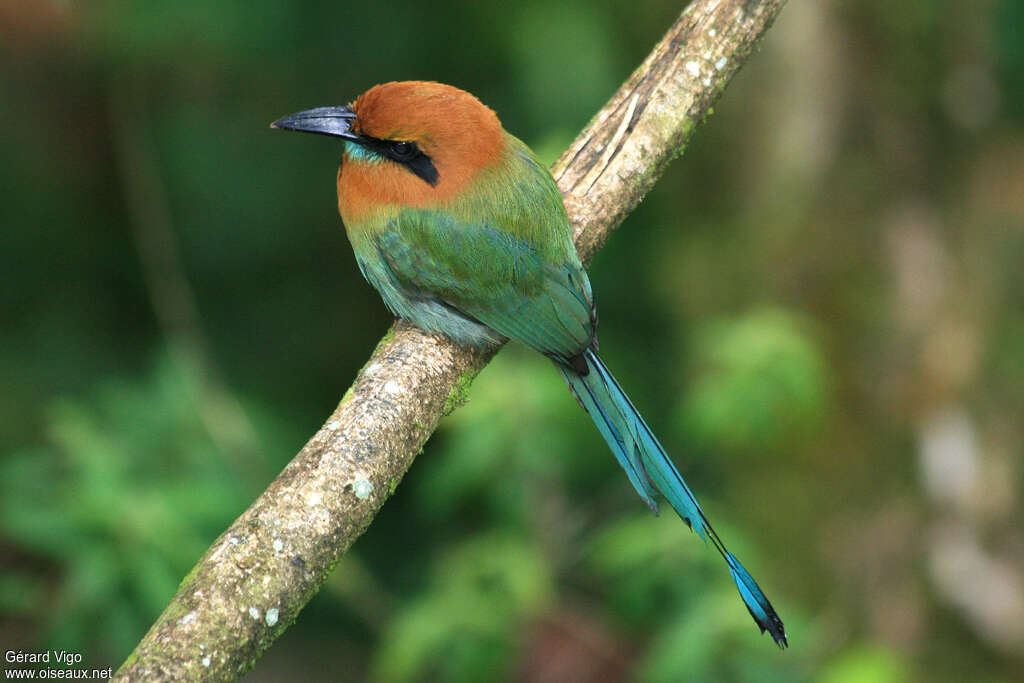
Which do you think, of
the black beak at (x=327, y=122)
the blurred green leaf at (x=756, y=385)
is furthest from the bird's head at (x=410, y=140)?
the blurred green leaf at (x=756, y=385)

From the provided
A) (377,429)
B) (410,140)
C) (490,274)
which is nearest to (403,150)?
(410,140)

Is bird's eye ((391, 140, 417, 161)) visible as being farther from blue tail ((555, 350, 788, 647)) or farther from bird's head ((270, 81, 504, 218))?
blue tail ((555, 350, 788, 647))

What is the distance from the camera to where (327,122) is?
2506 millimetres

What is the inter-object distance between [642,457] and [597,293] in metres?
1.65

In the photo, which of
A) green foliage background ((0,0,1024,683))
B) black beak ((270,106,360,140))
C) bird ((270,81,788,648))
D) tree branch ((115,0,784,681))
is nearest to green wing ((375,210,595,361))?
bird ((270,81,788,648))

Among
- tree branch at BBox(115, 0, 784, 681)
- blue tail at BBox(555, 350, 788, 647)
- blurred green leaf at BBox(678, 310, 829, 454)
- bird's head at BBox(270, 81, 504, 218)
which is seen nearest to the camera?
tree branch at BBox(115, 0, 784, 681)

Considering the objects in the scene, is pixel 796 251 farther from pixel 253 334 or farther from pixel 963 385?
pixel 253 334

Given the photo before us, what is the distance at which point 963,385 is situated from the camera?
369cm

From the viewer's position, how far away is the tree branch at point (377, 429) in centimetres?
165

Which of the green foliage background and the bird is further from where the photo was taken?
the green foliage background

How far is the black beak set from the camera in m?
2.49

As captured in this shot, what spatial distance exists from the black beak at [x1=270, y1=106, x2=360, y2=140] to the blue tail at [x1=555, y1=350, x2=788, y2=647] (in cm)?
72

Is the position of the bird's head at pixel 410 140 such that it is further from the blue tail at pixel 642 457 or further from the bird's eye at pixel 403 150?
the blue tail at pixel 642 457

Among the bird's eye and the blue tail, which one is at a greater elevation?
the bird's eye
